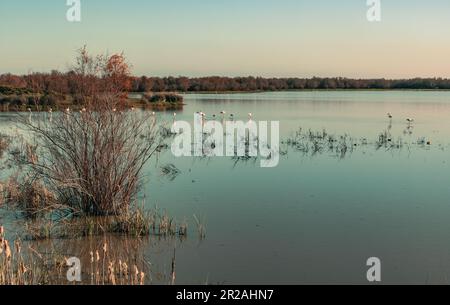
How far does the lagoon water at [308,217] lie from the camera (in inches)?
218

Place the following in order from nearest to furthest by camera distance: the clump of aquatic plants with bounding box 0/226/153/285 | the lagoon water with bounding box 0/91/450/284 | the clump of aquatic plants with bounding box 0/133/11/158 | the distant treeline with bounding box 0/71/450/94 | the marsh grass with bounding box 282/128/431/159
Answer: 1. the clump of aquatic plants with bounding box 0/226/153/285
2. the lagoon water with bounding box 0/91/450/284
3. the clump of aquatic plants with bounding box 0/133/11/158
4. the marsh grass with bounding box 282/128/431/159
5. the distant treeline with bounding box 0/71/450/94

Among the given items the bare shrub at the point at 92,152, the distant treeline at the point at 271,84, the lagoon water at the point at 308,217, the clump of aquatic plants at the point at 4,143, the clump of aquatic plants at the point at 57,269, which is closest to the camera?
the clump of aquatic plants at the point at 57,269

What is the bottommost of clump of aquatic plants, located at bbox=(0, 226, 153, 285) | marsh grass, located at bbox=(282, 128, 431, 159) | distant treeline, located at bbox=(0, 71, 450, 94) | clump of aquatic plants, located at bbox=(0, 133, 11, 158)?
clump of aquatic plants, located at bbox=(0, 226, 153, 285)

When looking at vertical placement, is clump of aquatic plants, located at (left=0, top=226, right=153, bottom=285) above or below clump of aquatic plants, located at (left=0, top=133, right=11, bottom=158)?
below

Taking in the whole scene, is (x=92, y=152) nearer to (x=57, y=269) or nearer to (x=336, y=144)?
(x=57, y=269)

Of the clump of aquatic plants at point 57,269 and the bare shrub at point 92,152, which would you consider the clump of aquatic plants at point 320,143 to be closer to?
the bare shrub at point 92,152

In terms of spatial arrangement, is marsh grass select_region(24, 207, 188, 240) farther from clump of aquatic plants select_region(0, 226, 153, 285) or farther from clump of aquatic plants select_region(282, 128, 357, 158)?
clump of aquatic plants select_region(282, 128, 357, 158)

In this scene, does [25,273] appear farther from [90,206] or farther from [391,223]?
[391,223]

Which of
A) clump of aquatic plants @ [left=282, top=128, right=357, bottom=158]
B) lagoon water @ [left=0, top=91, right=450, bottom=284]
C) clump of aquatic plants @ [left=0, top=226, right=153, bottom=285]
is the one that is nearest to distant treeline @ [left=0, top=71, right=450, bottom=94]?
clump of aquatic plants @ [left=282, top=128, right=357, bottom=158]

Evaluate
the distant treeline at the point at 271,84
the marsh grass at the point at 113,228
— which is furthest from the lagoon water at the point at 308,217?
the distant treeline at the point at 271,84

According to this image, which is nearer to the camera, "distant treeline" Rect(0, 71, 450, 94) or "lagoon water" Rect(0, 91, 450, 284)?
"lagoon water" Rect(0, 91, 450, 284)

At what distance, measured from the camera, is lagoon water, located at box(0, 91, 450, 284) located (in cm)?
554

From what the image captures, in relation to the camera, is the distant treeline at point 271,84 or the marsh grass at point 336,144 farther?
the distant treeline at point 271,84

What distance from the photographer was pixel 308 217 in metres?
7.52
